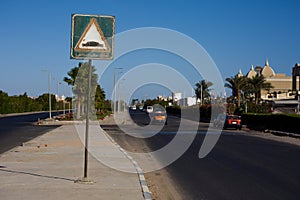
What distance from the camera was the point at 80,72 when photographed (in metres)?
58.9

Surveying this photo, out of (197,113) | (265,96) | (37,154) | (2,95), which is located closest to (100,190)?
(37,154)

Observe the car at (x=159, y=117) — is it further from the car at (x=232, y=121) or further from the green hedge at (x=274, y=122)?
the green hedge at (x=274, y=122)

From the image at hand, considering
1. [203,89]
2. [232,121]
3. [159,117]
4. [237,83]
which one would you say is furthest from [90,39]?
[203,89]

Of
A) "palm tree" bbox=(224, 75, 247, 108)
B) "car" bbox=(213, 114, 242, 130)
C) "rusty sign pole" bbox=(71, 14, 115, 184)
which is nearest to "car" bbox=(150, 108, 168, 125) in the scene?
"car" bbox=(213, 114, 242, 130)

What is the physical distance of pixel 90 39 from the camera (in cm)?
920

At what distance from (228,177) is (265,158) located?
482 cm

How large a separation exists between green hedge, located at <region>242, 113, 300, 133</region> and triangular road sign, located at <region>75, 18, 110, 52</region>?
2479cm

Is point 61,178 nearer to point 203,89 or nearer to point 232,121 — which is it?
point 232,121

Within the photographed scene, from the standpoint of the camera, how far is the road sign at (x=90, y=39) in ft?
29.9

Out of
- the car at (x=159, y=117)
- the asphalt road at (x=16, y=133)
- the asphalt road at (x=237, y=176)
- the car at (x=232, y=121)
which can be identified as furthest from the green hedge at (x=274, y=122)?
the asphalt road at (x=16, y=133)

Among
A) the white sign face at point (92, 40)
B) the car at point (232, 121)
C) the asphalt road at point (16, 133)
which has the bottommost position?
the asphalt road at point (16, 133)

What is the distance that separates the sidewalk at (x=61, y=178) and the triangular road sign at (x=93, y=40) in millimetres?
2926

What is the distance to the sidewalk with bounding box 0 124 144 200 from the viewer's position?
826cm

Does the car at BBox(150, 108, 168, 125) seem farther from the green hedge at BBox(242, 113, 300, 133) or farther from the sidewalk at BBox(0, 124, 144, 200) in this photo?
the sidewalk at BBox(0, 124, 144, 200)
